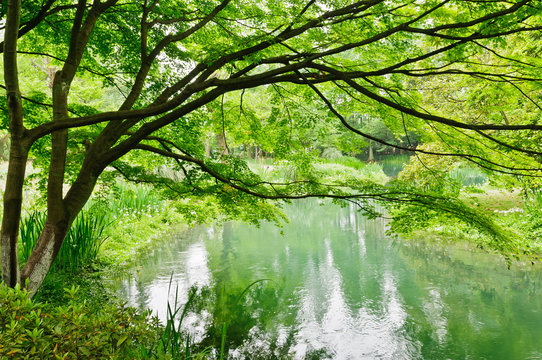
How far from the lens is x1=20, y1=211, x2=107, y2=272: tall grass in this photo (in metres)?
4.54

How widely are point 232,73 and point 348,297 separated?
3782mm

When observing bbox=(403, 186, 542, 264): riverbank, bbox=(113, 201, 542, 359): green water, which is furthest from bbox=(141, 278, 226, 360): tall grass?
bbox=(403, 186, 542, 264): riverbank

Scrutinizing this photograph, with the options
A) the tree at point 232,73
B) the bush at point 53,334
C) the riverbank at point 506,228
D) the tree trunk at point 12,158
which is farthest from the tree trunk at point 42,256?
the riverbank at point 506,228

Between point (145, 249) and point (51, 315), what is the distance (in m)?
6.01

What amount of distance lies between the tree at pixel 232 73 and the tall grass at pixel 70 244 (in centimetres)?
110

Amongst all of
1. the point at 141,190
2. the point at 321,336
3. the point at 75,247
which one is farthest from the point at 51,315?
the point at 141,190

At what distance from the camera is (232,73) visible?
11.5 ft

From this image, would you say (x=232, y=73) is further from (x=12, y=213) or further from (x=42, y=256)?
(x=42, y=256)

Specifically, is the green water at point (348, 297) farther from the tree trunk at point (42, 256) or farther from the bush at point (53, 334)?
the tree trunk at point (42, 256)

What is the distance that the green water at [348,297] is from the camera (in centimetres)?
405

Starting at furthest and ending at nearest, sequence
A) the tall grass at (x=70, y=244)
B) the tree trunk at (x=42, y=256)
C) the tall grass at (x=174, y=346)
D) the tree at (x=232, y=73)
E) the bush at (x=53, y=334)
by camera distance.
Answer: the tall grass at (x=70, y=244), the tree trunk at (x=42, y=256), the tree at (x=232, y=73), the tall grass at (x=174, y=346), the bush at (x=53, y=334)

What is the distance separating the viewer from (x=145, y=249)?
7.68m

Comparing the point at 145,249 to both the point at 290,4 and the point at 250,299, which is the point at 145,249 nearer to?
the point at 250,299

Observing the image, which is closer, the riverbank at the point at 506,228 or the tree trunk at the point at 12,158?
the tree trunk at the point at 12,158
